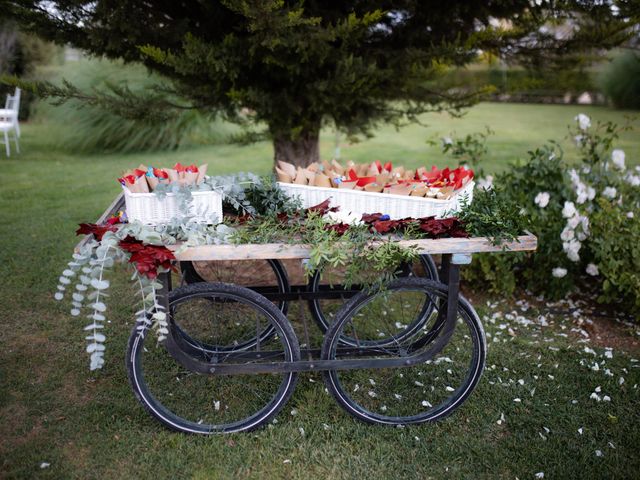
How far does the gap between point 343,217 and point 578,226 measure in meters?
1.95

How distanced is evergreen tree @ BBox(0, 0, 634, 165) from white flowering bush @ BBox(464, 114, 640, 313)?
33.7 inches

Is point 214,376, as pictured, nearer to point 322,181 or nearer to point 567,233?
point 322,181

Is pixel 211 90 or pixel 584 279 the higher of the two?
pixel 211 90

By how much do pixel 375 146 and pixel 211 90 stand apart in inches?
294

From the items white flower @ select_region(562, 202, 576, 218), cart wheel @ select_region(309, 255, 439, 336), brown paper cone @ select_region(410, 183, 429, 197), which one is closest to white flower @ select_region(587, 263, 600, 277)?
white flower @ select_region(562, 202, 576, 218)

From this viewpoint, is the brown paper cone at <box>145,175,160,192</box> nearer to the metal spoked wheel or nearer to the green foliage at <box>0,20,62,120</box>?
the metal spoked wheel

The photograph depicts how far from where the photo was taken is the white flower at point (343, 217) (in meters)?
2.59

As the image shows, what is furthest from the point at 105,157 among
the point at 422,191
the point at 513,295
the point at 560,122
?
the point at 560,122

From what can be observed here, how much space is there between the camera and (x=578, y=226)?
3.82m

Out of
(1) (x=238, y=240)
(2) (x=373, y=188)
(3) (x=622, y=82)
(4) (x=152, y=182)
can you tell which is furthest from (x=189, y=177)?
(3) (x=622, y=82)

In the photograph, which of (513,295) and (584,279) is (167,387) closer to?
(513,295)

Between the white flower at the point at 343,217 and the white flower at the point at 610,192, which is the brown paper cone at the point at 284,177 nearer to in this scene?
the white flower at the point at 343,217

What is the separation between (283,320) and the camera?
2549 mm

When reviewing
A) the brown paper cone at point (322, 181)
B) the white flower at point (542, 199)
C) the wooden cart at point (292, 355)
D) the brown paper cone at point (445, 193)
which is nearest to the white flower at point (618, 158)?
the white flower at point (542, 199)
